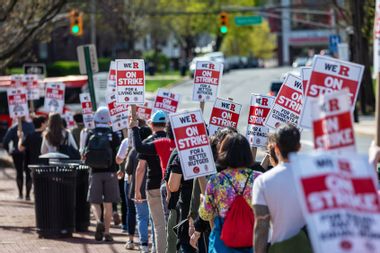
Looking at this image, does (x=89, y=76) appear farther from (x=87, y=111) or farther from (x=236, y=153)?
(x=236, y=153)

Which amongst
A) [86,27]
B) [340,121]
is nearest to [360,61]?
[340,121]

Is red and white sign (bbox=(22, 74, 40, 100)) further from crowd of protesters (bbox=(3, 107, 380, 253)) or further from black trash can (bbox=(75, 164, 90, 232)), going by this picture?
black trash can (bbox=(75, 164, 90, 232))

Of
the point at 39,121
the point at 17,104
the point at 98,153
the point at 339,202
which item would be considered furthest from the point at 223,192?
the point at 17,104

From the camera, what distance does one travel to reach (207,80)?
13.6 m

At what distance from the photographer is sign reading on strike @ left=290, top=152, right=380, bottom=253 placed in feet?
17.6

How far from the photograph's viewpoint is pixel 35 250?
42.1ft

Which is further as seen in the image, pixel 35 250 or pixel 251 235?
pixel 35 250

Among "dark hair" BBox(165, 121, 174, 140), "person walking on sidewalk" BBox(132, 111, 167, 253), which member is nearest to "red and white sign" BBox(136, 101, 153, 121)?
"person walking on sidewalk" BBox(132, 111, 167, 253)

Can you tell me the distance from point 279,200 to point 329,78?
1420 mm

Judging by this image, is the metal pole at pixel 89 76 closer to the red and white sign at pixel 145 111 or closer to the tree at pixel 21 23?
the red and white sign at pixel 145 111

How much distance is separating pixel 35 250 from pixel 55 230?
1032mm

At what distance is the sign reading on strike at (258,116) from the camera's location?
11.3 meters

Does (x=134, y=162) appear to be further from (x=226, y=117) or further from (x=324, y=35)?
(x=324, y=35)

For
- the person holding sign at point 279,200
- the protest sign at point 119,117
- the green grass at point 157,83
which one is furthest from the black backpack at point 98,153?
the green grass at point 157,83
